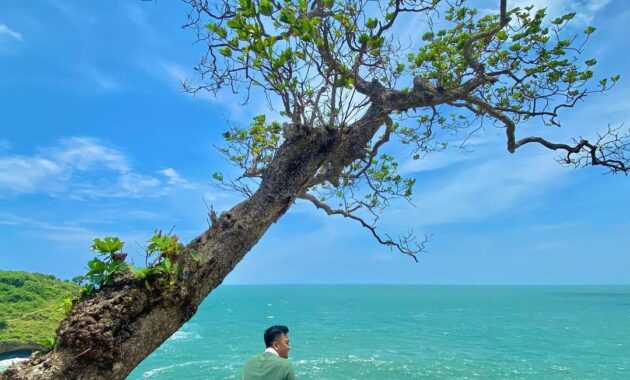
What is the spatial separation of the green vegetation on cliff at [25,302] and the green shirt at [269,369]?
688 inches

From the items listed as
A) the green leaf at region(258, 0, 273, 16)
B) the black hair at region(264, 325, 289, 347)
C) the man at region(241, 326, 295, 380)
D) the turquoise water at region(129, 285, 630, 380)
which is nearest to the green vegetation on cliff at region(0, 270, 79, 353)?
the turquoise water at region(129, 285, 630, 380)

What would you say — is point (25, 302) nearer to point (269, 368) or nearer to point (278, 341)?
point (278, 341)

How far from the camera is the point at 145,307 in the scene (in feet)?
10.5

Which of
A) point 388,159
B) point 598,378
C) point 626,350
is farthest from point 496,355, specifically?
point 388,159

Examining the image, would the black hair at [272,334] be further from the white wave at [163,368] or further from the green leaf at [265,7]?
the white wave at [163,368]

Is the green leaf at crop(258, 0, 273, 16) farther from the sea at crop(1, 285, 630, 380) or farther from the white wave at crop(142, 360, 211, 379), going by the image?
the white wave at crop(142, 360, 211, 379)

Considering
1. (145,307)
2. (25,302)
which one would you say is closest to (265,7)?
(145,307)

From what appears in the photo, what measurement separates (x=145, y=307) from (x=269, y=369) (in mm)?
1203

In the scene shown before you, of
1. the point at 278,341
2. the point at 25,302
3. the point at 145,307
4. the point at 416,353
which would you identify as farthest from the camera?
the point at 25,302

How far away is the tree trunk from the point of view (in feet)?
9.58

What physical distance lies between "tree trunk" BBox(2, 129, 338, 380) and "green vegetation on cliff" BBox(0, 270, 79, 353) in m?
17.6

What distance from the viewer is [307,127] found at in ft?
14.3

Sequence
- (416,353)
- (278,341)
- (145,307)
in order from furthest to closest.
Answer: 1. (416,353)
2. (278,341)
3. (145,307)

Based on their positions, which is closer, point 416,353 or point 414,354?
point 414,354
